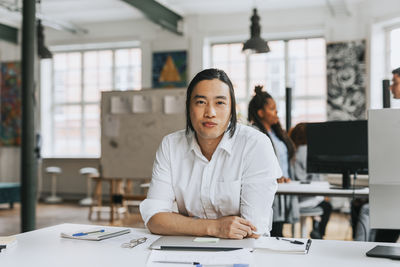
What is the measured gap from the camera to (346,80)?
25.1ft

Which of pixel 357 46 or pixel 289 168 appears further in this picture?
pixel 357 46

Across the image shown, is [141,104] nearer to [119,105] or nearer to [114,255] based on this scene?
[119,105]

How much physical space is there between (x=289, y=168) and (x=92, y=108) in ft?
20.9

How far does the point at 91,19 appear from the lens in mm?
9188

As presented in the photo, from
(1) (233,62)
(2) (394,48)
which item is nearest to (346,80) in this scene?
(2) (394,48)

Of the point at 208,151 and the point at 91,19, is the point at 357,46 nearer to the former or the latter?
the point at 91,19

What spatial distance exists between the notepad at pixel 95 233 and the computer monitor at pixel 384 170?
0.91m

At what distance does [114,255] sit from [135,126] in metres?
3.82

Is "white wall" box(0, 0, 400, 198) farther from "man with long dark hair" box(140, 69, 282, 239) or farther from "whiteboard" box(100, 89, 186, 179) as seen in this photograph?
"man with long dark hair" box(140, 69, 282, 239)

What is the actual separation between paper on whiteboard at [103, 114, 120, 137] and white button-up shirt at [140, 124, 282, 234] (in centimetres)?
342

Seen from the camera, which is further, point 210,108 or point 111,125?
point 111,125

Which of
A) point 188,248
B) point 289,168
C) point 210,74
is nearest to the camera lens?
point 188,248

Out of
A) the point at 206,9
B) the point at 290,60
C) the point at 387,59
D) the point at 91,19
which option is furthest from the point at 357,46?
the point at 91,19

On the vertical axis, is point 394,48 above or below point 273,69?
above
